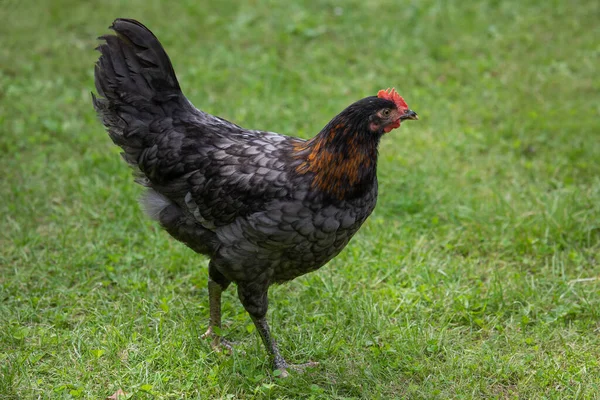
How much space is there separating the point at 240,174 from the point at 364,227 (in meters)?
1.91

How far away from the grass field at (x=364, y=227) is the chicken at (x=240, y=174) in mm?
570

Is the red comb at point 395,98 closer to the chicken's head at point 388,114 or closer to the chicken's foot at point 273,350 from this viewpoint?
the chicken's head at point 388,114

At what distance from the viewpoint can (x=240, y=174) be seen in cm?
390

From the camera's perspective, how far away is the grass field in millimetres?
4137

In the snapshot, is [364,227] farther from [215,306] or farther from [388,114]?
[388,114]

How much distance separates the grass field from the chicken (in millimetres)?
570

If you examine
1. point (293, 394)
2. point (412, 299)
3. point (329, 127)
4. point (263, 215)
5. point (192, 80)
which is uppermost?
point (192, 80)

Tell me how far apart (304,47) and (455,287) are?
4.72 metres

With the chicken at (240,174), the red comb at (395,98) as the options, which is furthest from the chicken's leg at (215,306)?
the red comb at (395,98)

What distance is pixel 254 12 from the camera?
A: 919 cm

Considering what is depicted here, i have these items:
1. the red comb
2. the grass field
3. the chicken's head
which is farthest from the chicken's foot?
the red comb

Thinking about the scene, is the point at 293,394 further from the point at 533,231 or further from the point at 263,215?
the point at 533,231

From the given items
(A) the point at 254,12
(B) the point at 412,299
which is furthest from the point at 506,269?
(A) the point at 254,12

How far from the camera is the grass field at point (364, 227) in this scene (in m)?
4.14
